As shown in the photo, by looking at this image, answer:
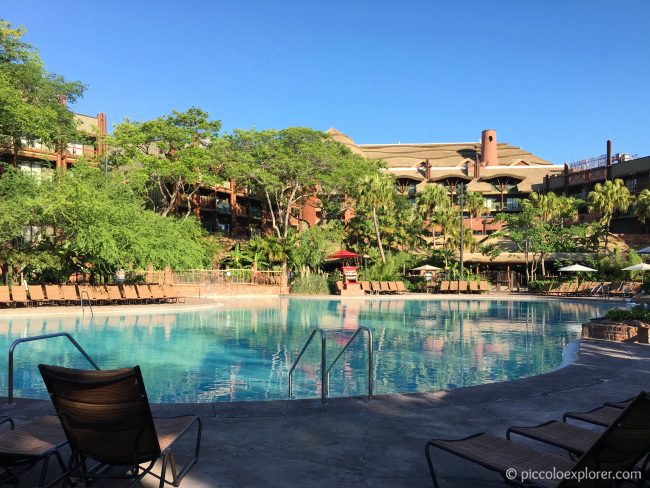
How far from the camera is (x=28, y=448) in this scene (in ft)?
10.8

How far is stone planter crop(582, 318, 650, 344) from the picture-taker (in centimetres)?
1072

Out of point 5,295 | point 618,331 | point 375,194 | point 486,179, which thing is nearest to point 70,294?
point 5,295

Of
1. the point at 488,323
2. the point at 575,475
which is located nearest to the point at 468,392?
the point at 575,475

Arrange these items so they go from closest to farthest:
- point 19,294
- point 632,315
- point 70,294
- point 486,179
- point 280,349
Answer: point 632,315, point 280,349, point 19,294, point 70,294, point 486,179

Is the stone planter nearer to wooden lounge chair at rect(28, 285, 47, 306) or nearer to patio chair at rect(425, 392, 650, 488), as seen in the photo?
patio chair at rect(425, 392, 650, 488)

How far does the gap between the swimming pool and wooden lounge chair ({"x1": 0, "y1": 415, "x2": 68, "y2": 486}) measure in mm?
4319

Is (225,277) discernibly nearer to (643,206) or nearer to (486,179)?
(643,206)

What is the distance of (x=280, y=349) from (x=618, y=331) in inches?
286

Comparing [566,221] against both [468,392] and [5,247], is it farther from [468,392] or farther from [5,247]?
[468,392]

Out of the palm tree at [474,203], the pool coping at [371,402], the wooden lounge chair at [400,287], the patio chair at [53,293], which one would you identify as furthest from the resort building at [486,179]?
the pool coping at [371,402]

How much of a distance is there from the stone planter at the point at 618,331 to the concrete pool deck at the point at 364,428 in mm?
3965

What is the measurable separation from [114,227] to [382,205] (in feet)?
77.8

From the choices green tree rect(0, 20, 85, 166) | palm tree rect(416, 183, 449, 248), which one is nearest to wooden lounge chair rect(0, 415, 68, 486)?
green tree rect(0, 20, 85, 166)

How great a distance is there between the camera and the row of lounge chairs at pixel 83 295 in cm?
1909
